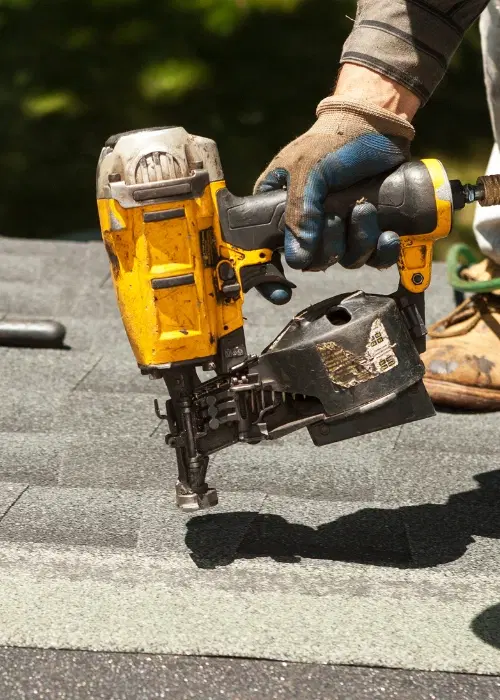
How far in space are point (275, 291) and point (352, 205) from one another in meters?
0.19

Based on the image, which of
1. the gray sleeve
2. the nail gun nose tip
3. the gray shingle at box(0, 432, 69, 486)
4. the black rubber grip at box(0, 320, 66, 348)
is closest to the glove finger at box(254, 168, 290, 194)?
the gray sleeve

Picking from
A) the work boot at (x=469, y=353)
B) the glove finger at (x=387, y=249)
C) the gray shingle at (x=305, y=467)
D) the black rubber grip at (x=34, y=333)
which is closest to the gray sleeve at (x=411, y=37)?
the glove finger at (x=387, y=249)

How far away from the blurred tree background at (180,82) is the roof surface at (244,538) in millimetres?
2303

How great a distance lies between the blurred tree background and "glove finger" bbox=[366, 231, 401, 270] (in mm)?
2990

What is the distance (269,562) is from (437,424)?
769 millimetres

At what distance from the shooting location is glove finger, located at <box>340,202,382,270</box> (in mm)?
1854

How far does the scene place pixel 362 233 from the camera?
186 centimetres

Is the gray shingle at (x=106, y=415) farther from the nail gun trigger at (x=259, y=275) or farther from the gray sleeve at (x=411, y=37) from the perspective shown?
the gray sleeve at (x=411, y=37)

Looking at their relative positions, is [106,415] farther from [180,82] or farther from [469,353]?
[180,82]

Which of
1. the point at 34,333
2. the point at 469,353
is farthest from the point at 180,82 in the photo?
the point at 469,353

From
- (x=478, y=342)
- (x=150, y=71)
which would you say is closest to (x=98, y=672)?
(x=478, y=342)

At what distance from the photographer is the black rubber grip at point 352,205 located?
1838 millimetres

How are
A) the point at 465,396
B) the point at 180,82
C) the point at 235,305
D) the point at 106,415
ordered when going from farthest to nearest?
the point at 180,82 → the point at 465,396 → the point at 106,415 → the point at 235,305

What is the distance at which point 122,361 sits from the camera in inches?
110
